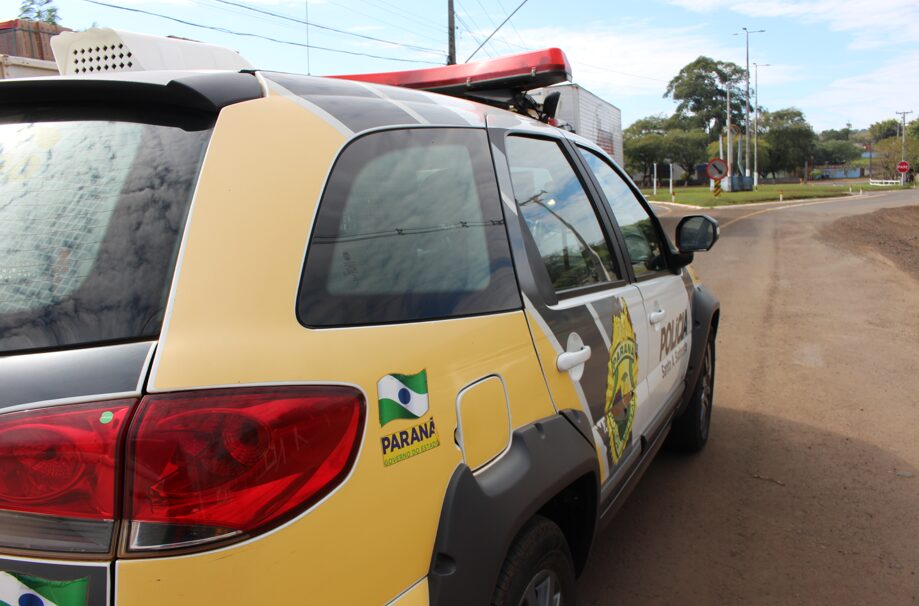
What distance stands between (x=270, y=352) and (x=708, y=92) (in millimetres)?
127203

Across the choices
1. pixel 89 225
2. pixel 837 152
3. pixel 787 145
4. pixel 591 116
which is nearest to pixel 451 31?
pixel 591 116

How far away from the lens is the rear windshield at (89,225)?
1.38 m

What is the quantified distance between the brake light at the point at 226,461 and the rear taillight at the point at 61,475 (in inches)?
1.6

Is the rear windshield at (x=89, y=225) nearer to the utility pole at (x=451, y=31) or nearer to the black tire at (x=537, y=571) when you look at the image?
the black tire at (x=537, y=571)

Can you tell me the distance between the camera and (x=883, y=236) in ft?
60.2

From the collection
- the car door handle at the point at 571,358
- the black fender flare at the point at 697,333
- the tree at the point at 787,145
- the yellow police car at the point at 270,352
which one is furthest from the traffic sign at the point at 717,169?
the tree at the point at 787,145

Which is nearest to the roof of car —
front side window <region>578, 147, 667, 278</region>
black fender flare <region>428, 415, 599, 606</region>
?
black fender flare <region>428, 415, 599, 606</region>

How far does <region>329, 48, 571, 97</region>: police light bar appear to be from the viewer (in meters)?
3.42

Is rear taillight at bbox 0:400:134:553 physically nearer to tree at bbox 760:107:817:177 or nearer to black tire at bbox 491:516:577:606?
black tire at bbox 491:516:577:606

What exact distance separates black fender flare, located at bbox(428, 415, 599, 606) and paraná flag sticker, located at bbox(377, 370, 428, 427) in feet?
0.66

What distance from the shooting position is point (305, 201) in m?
1.57

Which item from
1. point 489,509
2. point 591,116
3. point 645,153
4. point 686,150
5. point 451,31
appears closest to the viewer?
point 489,509

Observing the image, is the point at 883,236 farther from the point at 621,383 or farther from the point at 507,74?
the point at 621,383

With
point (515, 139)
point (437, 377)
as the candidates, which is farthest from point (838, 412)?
point (437, 377)
